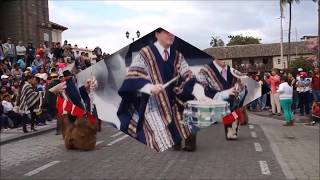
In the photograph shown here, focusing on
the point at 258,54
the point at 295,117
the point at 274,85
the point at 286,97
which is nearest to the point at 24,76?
the point at 286,97

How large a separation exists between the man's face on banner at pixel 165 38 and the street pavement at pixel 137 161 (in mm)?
5194

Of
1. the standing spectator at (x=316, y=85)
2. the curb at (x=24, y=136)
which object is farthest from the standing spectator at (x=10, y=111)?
the standing spectator at (x=316, y=85)

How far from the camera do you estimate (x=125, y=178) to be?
29.6ft

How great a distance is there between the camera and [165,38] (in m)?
4.09

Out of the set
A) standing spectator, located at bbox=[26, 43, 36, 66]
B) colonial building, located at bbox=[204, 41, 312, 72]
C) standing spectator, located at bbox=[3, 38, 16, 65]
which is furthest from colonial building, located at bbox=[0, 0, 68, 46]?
colonial building, located at bbox=[204, 41, 312, 72]

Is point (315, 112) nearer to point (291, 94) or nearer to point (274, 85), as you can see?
point (291, 94)

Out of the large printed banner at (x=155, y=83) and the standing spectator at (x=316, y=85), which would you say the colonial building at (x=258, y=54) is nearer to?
the standing spectator at (x=316, y=85)

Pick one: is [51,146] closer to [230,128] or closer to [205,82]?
[230,128]

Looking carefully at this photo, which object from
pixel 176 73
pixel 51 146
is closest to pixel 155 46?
pixel 176 73

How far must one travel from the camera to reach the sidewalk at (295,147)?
952 cm

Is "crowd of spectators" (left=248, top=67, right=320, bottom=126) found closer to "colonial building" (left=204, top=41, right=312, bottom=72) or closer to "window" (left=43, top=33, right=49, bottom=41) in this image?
"window" (left=43, top=33, right=49, bottom=41)

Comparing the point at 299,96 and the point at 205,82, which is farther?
the point at 299,96

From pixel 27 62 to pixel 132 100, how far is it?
824 inches

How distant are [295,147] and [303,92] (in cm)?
788
